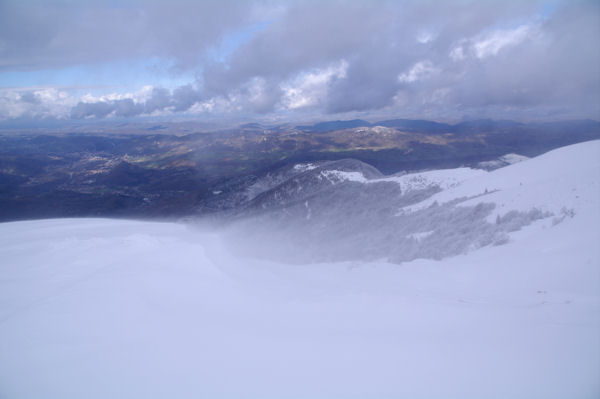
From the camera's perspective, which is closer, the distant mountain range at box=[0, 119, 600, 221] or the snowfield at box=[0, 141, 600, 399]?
the snowfield at box=[0, 141, 600, 399]

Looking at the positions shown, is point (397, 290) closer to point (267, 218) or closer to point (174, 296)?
point (174, 296)

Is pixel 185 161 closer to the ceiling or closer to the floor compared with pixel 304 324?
closer to the ceiling

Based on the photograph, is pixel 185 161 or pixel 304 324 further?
pixel 185 161

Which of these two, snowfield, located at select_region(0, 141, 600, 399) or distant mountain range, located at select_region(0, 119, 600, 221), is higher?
distant mountain range, located at select_region(0, 119, 600, 221)

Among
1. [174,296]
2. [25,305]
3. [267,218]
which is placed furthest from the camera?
[267,218]

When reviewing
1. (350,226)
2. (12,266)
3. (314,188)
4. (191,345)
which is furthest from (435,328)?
(314,188)

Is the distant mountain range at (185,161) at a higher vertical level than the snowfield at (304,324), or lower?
higher

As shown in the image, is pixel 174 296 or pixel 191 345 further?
pixel 174 296

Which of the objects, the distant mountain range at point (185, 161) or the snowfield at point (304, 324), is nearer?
the snowfield at point (304, 324)
